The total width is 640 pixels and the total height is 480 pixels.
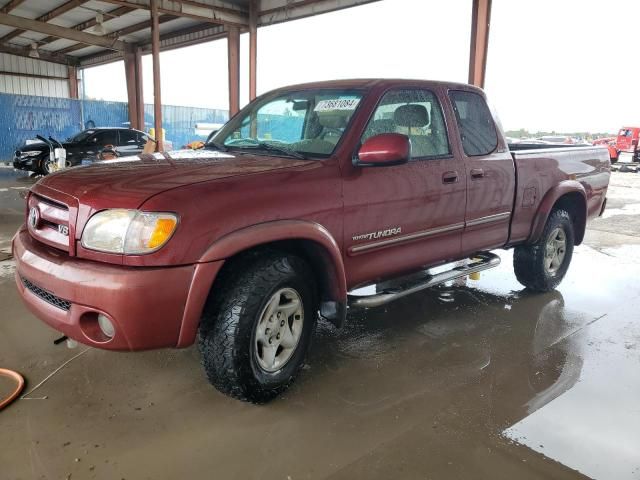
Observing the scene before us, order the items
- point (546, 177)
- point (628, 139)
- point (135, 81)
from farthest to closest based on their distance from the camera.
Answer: point (628, 139)
point (135, 81)
point (546, 177)

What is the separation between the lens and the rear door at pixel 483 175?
364 cm

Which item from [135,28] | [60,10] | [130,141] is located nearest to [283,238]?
[130,141]

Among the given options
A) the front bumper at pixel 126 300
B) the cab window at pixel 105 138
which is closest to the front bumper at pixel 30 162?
the cab window at pixel 105 138

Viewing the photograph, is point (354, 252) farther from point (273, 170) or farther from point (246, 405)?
point (246, 405)

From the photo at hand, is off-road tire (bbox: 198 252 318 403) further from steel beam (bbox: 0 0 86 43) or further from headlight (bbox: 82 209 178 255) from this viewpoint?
steel beam (bbox: 0 0 86 43)

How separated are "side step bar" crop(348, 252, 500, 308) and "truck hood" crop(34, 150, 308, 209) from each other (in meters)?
0.92

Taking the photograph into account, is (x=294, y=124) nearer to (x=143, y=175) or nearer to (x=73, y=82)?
(x=143, y=175)

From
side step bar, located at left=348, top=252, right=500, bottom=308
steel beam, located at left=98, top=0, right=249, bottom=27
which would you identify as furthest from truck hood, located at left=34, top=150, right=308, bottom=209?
steel beam, located at left=98, top=0, right=249, bottom=27

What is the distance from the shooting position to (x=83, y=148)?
1387cm

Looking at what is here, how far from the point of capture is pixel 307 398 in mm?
2766

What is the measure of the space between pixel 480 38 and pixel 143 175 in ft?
25.2

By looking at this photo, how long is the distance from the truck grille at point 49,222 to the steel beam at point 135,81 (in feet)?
59.4

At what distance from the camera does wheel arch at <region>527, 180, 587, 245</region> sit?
433cm

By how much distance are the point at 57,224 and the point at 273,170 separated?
1099mm
